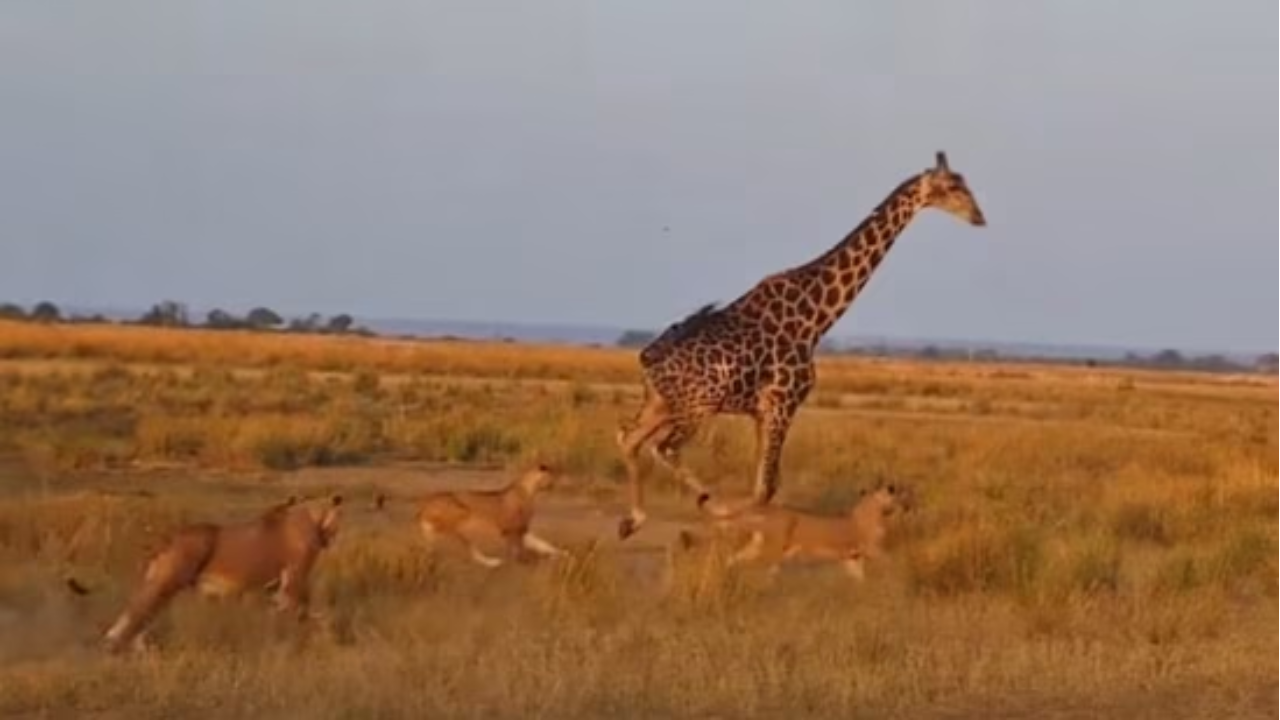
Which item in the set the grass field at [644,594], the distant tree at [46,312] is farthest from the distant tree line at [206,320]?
the grass field at [644,594]

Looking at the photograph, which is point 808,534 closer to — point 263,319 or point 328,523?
point 328,523

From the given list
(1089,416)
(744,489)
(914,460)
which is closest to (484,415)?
(914,460)

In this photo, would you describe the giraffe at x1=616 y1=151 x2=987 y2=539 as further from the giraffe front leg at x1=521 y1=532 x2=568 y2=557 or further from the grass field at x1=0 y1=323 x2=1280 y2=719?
the giraffe front leg at x1=521 y1=532 x2=568 y2=557

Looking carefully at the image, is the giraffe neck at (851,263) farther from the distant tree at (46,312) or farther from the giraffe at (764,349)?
the distant tree at (46,312)

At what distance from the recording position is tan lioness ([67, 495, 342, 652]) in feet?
47.4

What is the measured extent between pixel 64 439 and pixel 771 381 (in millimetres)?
14733

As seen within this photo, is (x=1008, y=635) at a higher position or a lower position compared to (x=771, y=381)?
lower

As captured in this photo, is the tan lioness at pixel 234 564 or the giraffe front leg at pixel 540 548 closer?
the tan lioness at pixel 234 564

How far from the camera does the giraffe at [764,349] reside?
2078 centimetres

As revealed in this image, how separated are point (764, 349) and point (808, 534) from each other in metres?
3.01

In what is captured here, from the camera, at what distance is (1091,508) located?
81.5 feet

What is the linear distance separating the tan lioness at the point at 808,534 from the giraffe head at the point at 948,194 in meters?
3.36

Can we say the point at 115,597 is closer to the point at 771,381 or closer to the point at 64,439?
the point at 771,381

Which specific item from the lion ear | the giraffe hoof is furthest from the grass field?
the lion ear
